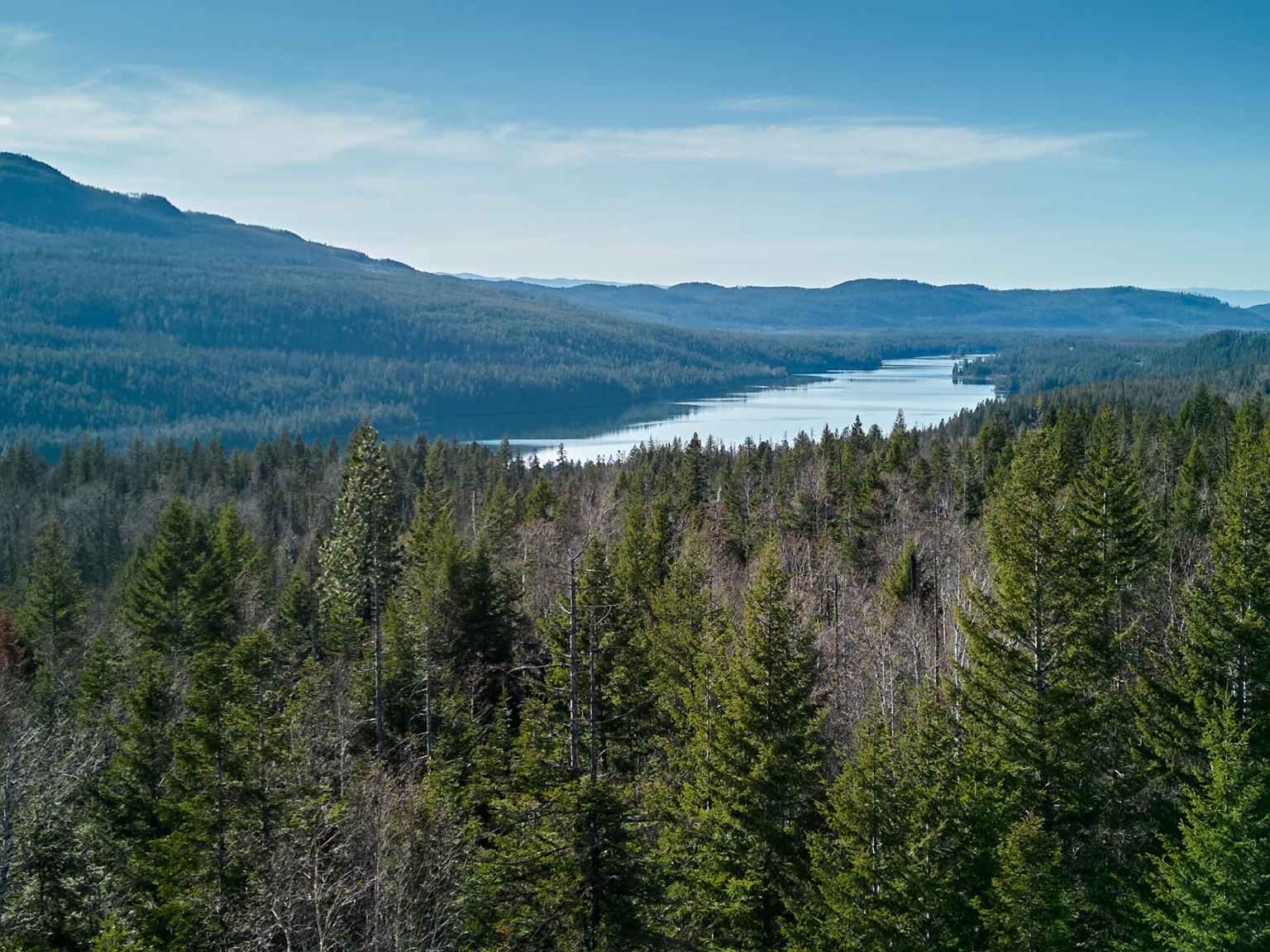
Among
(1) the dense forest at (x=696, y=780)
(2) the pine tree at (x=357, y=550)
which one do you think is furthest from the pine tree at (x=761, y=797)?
(2) the pine tree at (x=357, y=550)

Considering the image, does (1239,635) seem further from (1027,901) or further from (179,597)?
(179,597)

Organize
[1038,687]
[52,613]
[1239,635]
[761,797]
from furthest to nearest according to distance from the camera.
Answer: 1. [52,613]
2. [1239,635]
3. [1038,687]
4. [761,797]

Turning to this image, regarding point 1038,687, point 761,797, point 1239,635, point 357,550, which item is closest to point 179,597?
point 357,550

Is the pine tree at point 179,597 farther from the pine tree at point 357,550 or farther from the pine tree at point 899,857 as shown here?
the pine tree at point 899,857

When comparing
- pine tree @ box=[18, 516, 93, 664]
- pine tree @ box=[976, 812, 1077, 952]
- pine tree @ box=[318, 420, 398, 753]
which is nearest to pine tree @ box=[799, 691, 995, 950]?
pine tree @ box=[976, 812, 1077, 952]

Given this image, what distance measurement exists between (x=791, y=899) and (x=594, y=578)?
940 centimetres

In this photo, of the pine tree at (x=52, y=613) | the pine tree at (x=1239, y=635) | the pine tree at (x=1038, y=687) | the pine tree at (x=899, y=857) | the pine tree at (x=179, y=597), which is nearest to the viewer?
the pine tree at (x=899, y=857)

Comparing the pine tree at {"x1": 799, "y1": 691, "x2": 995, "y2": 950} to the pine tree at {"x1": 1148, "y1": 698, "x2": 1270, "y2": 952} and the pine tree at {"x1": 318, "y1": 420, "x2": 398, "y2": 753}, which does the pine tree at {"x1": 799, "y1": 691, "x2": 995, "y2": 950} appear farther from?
the pine tree at {"x1": 318, "y1": 420, "x2": 398, "y2": 753}

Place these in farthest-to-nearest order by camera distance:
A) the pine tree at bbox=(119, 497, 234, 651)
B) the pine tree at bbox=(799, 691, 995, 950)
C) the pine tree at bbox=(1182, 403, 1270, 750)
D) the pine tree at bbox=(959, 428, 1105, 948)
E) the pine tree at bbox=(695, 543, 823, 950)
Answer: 1. the pine tree at bbox=(119, 497, 234, 651)
2. the pine tree at bbox=(1182, 403, 1270, 750)
3. the pine tree at bbox=(959, 428, 1105, 948)
4. the pine tree at bbox=(695, 543, 823, 950)
5. the pine tree at bbox=(799, 691, 995, 950)

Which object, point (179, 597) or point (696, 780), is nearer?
point (696, 780)

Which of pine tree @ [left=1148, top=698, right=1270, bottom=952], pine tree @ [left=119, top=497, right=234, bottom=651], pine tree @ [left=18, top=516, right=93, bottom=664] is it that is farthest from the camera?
pine tree @ [left=18, top=516, right=93, bottom=664]

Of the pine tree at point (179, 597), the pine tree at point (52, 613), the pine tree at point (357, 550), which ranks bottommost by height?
the pine tree at point (52, 613)

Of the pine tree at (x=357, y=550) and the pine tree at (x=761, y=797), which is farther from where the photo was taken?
the pine tree at (x=357, y=550)

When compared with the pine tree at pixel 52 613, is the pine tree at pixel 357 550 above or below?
above
